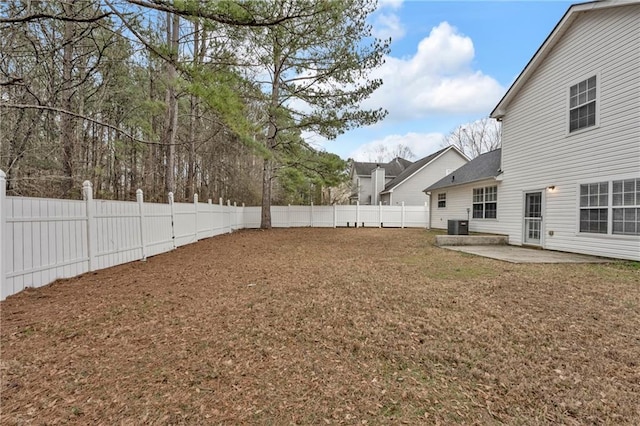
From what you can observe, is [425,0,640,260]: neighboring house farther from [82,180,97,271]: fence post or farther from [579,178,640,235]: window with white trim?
[82,180,97,271]: fence post

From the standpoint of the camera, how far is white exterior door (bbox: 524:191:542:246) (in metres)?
9.40

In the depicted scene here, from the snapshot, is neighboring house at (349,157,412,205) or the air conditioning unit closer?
the air conditioning unit

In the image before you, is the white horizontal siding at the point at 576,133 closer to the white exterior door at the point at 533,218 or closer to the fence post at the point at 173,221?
the white exterior door at the point at 533,218

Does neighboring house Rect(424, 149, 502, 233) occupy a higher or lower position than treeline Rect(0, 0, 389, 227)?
lower

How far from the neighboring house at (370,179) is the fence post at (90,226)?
2230 centimetres

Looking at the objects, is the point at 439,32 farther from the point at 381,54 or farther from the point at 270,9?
the point at 270,9

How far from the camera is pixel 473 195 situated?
43.8 ft

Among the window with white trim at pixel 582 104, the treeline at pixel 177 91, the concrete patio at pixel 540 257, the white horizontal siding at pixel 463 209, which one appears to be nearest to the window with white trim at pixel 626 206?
the concrete patio at pixel 540 257

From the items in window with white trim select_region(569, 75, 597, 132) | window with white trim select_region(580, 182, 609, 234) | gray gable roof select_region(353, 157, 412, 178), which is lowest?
window with white trim select_region(580, 182, 609, 234)

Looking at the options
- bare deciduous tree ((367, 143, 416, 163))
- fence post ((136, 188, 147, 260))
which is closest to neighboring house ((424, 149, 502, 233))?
fence post ((136, 188, 147, 260))

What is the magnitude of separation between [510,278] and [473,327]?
288cm

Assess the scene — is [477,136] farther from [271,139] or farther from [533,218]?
[533,218]

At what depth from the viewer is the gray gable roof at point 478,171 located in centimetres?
1233

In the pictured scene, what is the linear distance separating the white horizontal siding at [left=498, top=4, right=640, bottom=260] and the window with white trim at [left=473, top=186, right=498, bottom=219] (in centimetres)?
105
